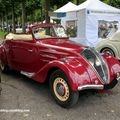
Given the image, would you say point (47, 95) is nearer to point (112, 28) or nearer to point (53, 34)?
point (53, 34)

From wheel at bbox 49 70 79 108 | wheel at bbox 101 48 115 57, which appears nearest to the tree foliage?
wheel at bbox 101 48 115 57

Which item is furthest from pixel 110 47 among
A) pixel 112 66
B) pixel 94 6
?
pixel 94 6

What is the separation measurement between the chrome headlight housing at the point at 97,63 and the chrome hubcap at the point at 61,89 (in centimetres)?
70

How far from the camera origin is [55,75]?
18.2 ft

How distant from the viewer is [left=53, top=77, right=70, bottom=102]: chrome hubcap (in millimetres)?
5340

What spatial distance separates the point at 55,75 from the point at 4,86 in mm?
1952

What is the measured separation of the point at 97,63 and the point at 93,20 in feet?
31.2

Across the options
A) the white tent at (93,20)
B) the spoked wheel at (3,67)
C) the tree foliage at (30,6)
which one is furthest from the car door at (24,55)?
the white tent at (93,20)

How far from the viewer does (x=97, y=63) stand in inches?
223

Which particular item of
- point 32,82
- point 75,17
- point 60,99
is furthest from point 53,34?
point 75,17

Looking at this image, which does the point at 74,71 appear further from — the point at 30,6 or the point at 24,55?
the point at 30,6

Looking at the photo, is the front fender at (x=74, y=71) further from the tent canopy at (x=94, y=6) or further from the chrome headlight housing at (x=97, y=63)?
the tent canopy at (x=94, y=6)

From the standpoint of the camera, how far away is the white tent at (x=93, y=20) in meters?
14.7

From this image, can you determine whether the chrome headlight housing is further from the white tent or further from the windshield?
the white tent
